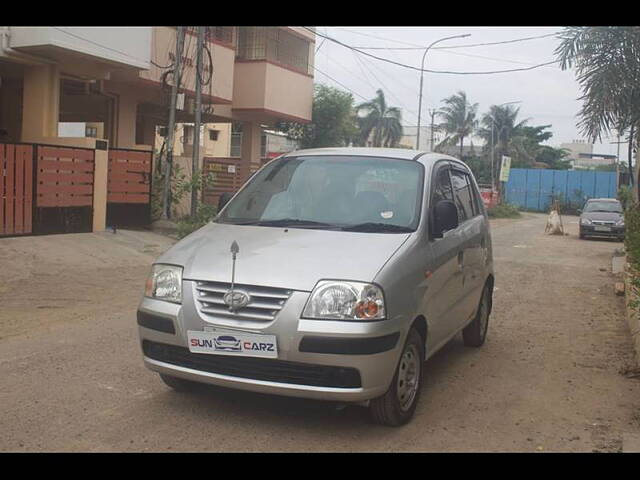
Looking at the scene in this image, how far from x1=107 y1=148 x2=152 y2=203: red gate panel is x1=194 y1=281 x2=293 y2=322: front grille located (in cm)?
1216

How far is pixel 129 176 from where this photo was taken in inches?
631

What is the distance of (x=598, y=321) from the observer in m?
8.81

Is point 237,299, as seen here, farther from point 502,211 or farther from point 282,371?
point 502,211

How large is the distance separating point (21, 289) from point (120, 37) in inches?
288

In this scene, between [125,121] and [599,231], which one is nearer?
[125,121]

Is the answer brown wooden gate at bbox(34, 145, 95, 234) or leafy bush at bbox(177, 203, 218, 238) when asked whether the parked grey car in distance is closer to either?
leafy bush at bbox(177, 203, 218, 238)

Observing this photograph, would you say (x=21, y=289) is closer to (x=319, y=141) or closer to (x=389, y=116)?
(x=319, y=141)

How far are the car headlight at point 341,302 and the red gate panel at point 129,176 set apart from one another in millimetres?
12535

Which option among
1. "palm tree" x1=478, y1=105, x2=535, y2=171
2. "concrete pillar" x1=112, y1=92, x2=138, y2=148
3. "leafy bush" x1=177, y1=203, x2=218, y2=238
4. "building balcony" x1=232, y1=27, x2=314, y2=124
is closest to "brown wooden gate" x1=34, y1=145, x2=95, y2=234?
"leafy bush" x1=177, y1=203, x2=218, y2=238

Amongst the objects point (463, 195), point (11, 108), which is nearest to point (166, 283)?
point (463, 195)

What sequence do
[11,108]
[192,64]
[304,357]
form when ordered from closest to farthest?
1. [304,357]
2. [11,108]
3. [192,64]

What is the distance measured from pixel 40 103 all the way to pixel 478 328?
11393mm

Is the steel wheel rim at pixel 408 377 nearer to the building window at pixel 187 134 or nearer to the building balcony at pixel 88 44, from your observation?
the building balcony at pixel 88 44

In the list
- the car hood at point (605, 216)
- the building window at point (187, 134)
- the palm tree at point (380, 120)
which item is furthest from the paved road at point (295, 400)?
the palm tree at point (380, 120)
